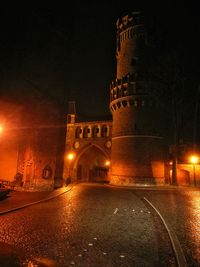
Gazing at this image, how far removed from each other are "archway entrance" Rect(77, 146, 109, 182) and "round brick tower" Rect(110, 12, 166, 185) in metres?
9.83

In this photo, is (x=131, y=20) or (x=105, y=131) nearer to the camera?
(x=131, y=20)

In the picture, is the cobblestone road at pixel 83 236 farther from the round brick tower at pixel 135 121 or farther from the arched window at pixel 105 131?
the arched window at pixel 105 131

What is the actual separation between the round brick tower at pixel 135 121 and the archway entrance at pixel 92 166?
983 centimetres

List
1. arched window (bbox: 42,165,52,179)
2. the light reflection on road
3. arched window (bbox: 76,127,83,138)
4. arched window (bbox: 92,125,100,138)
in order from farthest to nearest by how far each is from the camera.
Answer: arched window (bbox: 76,127,83,138) → arched window (bbox: 92,125,100,138) → arched window (bbox: 42,165,52,179) → the light reflection on road

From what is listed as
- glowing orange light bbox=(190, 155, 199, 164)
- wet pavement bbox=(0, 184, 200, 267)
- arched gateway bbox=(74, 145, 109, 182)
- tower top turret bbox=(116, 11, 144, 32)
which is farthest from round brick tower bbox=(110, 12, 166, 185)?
wet pavement bbox=(0, 184, 200, 267)

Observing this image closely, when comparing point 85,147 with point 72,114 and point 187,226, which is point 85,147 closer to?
point 72,114

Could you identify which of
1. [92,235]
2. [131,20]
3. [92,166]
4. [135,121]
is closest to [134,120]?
[135,121]

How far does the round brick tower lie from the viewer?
26359 mm

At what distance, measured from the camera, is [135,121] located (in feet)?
90.9

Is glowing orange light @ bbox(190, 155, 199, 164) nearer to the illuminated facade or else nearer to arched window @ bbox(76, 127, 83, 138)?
the illuminated facade

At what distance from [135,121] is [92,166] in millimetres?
15829

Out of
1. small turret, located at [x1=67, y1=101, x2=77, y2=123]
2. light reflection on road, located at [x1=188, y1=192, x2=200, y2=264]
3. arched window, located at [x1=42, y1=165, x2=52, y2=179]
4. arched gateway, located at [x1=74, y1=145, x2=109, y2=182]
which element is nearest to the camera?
light reflection on road, located at [x1=188, y1=192, x2=200, y2=264]

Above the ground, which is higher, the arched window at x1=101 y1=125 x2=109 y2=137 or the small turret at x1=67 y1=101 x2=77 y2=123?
the small turret at x1=67 y1=101 x2=77 y2=123

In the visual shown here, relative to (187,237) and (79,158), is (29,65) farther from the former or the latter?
(79,158)
